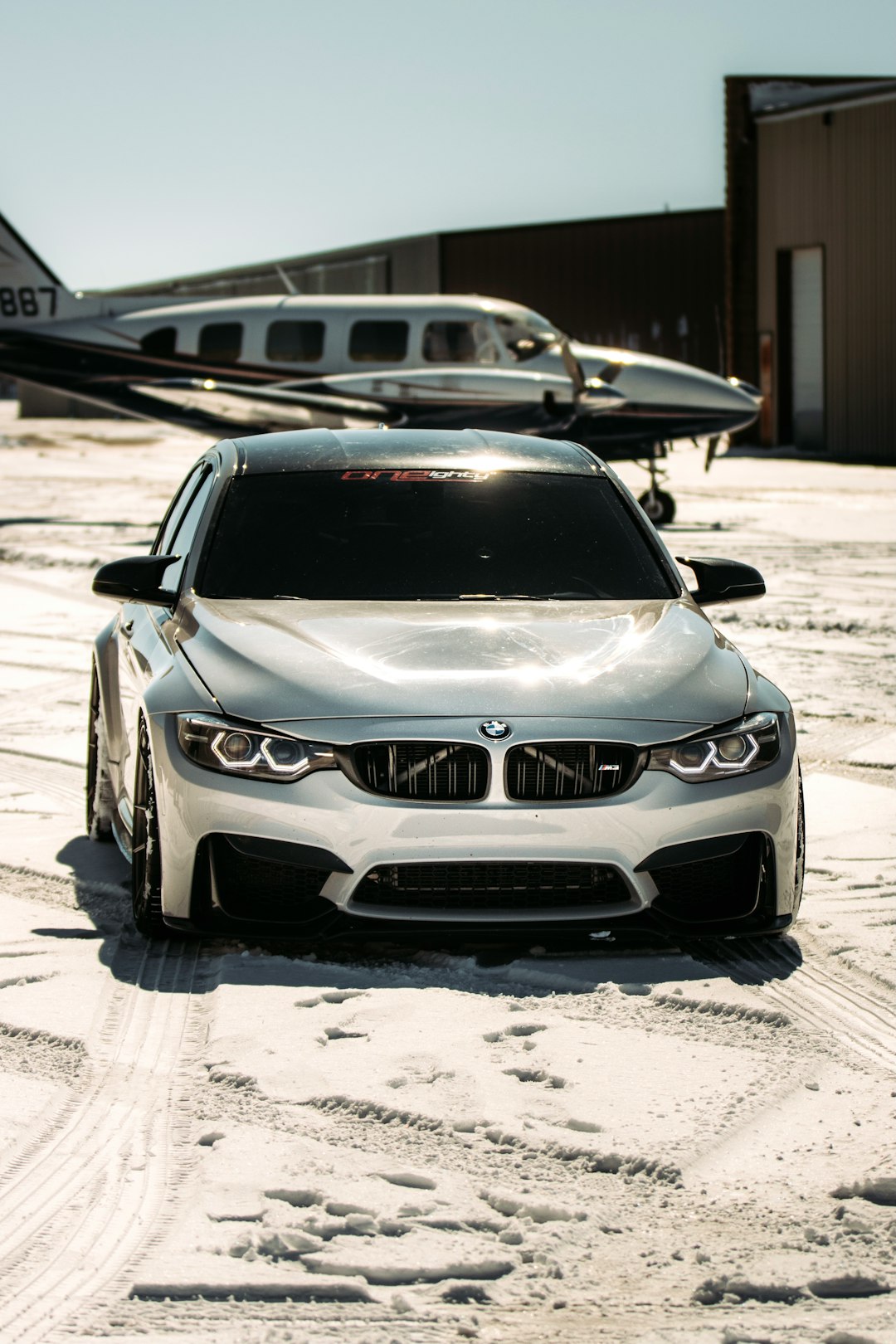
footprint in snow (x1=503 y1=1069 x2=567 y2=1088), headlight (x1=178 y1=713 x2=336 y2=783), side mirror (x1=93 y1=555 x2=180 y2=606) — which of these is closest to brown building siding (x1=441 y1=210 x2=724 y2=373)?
side mirror (x1=93 y1=555 x2=180 y2=606)

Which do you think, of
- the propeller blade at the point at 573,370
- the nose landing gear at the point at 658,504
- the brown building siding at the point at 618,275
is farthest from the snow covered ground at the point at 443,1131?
the brown building siding at the point at 618,275

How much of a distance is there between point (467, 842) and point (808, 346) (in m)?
38.0

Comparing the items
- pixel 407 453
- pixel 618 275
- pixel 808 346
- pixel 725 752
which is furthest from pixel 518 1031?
pixel 618 275

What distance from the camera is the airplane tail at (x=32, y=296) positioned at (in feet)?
88.3

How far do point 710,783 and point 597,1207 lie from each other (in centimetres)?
180

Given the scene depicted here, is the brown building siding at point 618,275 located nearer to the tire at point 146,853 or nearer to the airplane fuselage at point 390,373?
the airplane fuselage at point 390,373

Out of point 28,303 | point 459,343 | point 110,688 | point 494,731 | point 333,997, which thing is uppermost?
point 28,303

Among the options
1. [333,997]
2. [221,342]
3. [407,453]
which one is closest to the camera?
[333,997]

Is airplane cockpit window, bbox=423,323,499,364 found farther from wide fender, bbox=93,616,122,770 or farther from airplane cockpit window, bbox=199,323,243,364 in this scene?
wide fender, bbox=93,616,122,770

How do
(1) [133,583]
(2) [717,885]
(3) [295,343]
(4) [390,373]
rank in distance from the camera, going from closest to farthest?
(2) [717,885], (1) [133,583], (4) [390,373], (3) [295,343]

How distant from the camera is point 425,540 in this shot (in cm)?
636

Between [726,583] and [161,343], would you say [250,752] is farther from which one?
[161,343]

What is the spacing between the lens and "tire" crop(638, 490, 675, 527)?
22.2 metres

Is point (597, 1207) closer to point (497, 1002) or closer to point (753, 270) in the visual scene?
point (497, 1002)
